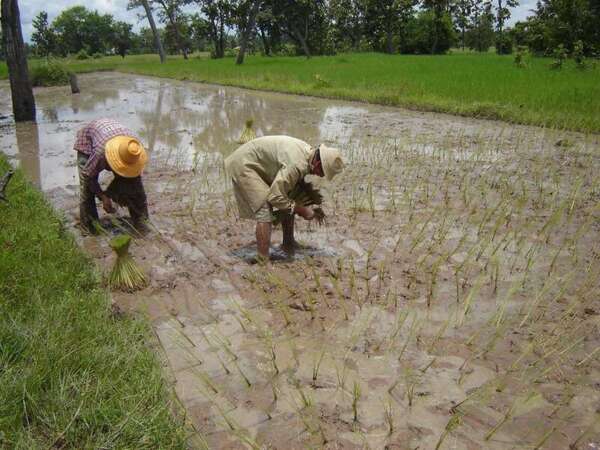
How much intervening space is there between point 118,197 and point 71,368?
2.08m

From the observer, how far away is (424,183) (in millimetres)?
5281

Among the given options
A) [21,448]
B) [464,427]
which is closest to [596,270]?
[464,427]

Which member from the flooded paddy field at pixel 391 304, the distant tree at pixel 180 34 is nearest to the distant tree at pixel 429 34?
the distant tree at pixel 180 34

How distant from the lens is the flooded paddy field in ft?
7.00

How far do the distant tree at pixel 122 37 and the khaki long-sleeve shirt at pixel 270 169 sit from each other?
5775 cm

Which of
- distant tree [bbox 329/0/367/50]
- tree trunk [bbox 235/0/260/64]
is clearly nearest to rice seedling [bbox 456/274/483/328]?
tree trunk [bbox 235/0/260/64]

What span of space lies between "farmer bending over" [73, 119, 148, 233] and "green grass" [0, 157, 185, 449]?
0.91m

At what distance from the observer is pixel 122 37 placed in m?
58.5

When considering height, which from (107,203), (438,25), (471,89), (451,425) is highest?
(438,25)

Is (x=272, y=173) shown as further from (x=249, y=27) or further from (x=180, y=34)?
(x=180, y=34)

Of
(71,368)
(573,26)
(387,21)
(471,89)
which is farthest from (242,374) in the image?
(387,21)

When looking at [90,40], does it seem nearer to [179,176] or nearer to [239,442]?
[179,176]

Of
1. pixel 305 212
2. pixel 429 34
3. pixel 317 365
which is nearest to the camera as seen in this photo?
pixel 317 365

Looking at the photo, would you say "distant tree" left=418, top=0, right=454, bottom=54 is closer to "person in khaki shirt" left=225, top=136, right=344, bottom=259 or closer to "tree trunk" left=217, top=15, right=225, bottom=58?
"tree trunk" left=217, top=15, right=225, bottom=58
